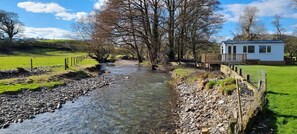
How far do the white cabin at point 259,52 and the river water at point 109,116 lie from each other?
803 inches

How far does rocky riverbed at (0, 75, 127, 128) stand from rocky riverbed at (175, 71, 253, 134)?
711 centimetres

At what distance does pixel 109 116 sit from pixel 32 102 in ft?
17.0

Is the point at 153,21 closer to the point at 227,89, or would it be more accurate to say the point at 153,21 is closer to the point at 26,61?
the point at 26,61

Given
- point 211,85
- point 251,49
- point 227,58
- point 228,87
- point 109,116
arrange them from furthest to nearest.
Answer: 1. point 251,49
2. point 227,58
3. point 211,85
4. point 228,87
5. point 109,116

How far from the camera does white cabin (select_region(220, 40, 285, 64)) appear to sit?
38312 mm

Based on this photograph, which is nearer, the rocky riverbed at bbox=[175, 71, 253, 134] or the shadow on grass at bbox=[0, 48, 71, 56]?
the rocky riverbed at bbox=[175, 71, 253, 134]

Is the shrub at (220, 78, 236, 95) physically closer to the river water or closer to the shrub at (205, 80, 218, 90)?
the shrub at (205, 80, 218, 90)

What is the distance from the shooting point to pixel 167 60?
4509 cm

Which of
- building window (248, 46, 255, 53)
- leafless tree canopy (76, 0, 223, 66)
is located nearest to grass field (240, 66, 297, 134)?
building window (248, 46, 255, 53)

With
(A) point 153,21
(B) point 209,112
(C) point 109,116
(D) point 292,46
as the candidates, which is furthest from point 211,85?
(D) point 292,46

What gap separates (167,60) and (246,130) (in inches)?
1430

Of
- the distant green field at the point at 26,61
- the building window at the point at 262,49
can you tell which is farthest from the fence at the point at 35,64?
the building window at the point at 262,49

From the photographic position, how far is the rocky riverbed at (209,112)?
35.5 ft

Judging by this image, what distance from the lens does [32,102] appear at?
651 inches
